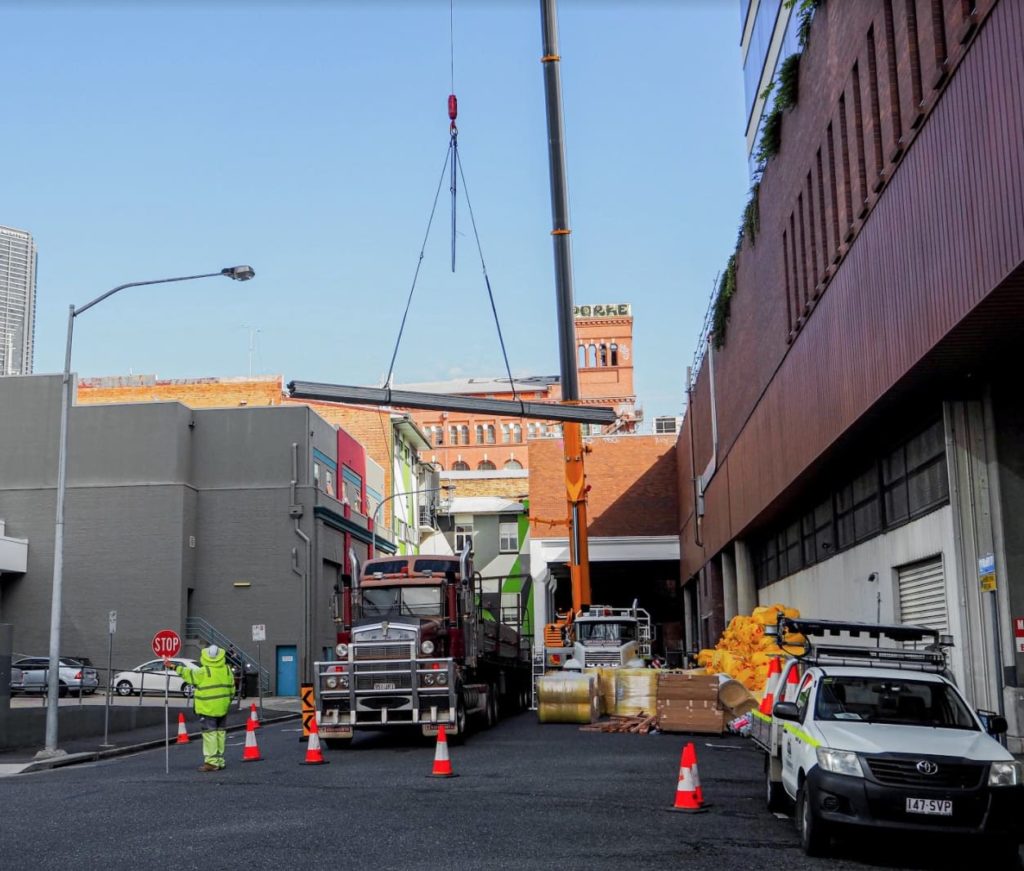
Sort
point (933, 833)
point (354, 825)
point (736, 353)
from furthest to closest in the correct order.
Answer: point (736, 353) → point (354, 825) → point (933, 833)

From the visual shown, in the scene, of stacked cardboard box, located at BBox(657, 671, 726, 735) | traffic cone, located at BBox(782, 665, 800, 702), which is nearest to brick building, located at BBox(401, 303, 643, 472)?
stacked cardboard box, located at BBox(657, 671, 726, 735)

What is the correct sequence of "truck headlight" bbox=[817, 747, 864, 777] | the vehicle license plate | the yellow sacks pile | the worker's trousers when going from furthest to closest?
1. the yellow sacks pile
2. the worker's trousers
3. "truck headlight" bbox=[817, 747, 864, 777]
4. the vehicle license plate

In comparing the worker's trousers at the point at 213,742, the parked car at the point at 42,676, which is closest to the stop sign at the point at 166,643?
the worker's trousers at the point at 213,742

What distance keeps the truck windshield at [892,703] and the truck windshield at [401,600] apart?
14039 millimetres

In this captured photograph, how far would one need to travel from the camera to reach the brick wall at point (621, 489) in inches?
2472

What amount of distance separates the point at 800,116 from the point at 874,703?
52.9 feet

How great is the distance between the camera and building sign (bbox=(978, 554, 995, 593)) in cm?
1485

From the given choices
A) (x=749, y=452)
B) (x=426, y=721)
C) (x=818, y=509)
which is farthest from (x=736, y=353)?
(x=426, y=721)

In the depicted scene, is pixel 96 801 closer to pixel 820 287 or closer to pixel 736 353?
pixel 820 287

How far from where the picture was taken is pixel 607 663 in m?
34.0

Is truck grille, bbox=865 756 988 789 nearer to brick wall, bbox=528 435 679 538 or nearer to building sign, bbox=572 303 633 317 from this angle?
brick wall, bbox=528 435 679 538

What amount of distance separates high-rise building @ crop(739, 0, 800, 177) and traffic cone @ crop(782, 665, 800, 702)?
18.6 metres

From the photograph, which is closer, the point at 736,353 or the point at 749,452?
the point at 749,452

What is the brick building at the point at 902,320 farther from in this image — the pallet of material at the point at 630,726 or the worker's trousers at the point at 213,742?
the worker's trousers at the point at 213,742
